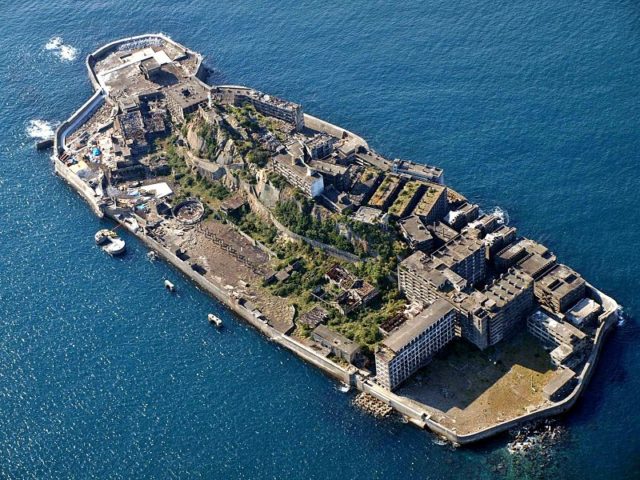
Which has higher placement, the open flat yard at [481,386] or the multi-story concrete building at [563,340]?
the multi-story concrete building at [563,340]

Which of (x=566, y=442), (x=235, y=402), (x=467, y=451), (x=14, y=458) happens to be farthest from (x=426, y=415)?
(x=14, y=458)

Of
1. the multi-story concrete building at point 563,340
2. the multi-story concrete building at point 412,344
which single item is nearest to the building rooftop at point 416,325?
the multi-story concrete building at point 412,344

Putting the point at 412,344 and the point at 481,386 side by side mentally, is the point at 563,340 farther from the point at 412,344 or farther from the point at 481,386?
the point at 412,344

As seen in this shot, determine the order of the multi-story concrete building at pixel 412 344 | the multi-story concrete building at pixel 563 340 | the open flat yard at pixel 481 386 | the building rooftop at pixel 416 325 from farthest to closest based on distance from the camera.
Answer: the multi-story concrete building at pixel 563 340 < the building rooftop at pixel 416 325 < the multi-story concrete building at pixel 412 344 < the open flat yard at pixel 481 386

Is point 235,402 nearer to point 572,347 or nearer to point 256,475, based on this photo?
point 256,475

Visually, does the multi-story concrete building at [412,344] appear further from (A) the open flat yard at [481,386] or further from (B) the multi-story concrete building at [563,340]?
(B) the multi-story concrete building at [563,340]

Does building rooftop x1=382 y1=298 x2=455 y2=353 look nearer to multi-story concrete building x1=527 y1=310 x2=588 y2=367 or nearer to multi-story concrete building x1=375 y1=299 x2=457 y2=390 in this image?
multi-story concrete building x1=375 y1=299 x2=457 y2=390

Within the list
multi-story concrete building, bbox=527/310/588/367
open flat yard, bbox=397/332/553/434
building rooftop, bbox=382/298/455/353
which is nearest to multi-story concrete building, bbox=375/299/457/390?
building rooftop, bbox=382/298/455/353

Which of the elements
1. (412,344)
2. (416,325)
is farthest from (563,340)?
(412,344)
